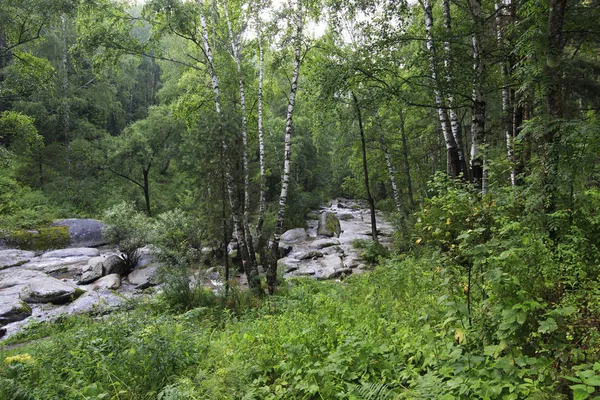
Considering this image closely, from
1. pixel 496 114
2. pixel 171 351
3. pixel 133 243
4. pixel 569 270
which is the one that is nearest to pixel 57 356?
pixel 171 351

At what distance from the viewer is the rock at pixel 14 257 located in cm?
1439

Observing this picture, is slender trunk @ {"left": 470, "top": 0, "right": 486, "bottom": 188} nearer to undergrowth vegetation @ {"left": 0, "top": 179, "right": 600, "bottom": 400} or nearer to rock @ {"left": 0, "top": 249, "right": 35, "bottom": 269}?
undergrowth vegetation @ {"left": 0, "top": 179, "right": 600, "bottom": 400}

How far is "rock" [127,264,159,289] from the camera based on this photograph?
1295 cm

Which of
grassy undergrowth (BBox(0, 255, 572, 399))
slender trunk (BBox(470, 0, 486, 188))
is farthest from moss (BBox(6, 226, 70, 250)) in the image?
slender trunk (BBox(470, 0, 486, 188))

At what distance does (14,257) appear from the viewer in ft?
49.8

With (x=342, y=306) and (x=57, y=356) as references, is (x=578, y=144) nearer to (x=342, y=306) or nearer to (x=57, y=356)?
(x=342, y=306)

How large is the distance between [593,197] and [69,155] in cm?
3011

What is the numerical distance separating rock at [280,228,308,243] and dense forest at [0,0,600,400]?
3.87 m

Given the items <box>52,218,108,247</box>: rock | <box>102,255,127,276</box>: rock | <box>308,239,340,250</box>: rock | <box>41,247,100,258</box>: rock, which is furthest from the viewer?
<box>52,218,108,247</box>: rock

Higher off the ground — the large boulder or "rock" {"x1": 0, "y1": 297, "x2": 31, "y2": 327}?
the large boulder

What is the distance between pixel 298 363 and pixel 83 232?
65.9 feet

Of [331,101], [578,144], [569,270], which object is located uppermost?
[331,101]

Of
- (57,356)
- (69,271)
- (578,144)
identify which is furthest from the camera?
(69,271)

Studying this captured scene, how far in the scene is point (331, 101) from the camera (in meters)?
8.15
